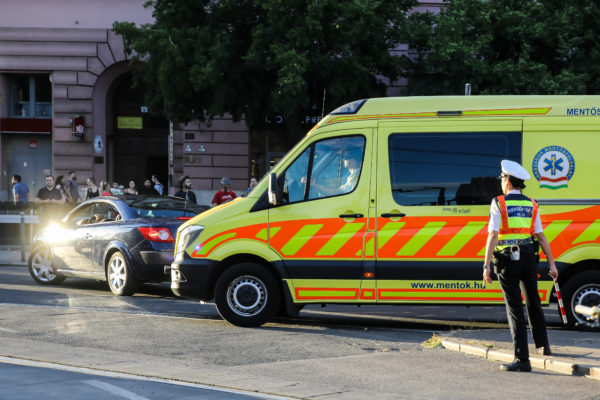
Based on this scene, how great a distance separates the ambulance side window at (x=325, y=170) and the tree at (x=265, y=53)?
39.0ft

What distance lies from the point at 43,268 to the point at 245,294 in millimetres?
Answer: 5779

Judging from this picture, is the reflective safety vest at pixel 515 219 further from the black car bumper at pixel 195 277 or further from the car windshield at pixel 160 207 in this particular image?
the car windshield at pixel 160 207

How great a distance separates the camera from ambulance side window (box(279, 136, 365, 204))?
973 cm

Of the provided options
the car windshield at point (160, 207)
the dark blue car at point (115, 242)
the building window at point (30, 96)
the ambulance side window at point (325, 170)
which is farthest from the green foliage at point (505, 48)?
the ambulance side window at point (325, 170)

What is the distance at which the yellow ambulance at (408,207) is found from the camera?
9.45 metres

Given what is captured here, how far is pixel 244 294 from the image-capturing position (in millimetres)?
9945

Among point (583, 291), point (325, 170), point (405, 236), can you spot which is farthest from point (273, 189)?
point (583, 291)

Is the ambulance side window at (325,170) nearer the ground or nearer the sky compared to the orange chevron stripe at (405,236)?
nearer the sky

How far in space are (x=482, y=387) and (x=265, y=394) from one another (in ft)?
5.00

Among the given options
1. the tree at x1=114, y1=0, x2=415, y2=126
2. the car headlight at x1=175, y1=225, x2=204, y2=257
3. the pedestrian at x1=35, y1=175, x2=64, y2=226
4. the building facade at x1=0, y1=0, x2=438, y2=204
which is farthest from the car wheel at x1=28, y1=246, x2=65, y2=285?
the building facade at x1=0, y1=0, x2=438, y2=204

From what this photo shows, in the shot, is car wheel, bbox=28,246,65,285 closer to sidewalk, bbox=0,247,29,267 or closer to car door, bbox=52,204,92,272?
car door, bbox=52,204,92,272

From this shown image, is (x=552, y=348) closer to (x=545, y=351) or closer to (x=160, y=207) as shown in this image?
(x=545, y=351)

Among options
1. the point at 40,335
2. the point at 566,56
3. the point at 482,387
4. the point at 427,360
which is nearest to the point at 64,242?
the point at 40,335

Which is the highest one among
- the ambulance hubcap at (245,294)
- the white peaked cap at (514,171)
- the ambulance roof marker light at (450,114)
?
the ambulance roof marker light at (450,114)
